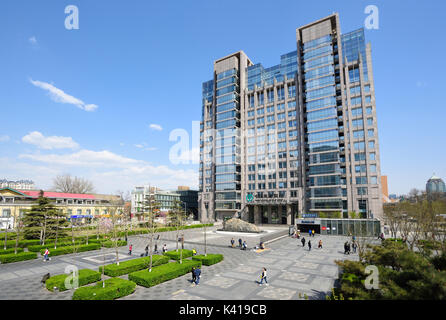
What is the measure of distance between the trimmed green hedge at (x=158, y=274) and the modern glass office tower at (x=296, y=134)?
53.1m

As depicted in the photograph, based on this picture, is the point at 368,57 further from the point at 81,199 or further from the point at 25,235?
the point at 81,199

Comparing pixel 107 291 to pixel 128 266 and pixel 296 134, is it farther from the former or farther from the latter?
pixel 296 134

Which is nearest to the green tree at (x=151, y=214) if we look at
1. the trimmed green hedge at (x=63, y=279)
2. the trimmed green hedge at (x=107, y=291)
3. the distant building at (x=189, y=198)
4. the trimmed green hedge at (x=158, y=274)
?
the trimmed green hedge at (x=158, y=274)

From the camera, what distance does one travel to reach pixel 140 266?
2647 centimetres

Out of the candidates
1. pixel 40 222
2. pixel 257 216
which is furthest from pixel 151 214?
pixel 257 216

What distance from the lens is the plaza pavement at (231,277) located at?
19.1 metres

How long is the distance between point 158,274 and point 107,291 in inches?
207

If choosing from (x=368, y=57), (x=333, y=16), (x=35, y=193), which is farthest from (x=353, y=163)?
(x=35, y=193)

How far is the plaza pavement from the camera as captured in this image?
1908 cm

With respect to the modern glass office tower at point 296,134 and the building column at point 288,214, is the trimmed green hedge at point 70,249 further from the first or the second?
the building column at point 288,214

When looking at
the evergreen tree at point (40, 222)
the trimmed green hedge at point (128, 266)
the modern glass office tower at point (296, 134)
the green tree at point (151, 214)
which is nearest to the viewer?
the trimmed green hedge at point (128, 266)

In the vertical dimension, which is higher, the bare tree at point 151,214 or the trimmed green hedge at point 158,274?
the bare tree at point 151,214

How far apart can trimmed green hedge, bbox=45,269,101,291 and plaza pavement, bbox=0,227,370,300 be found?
21.1 inches

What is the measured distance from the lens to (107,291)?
58.5ft
